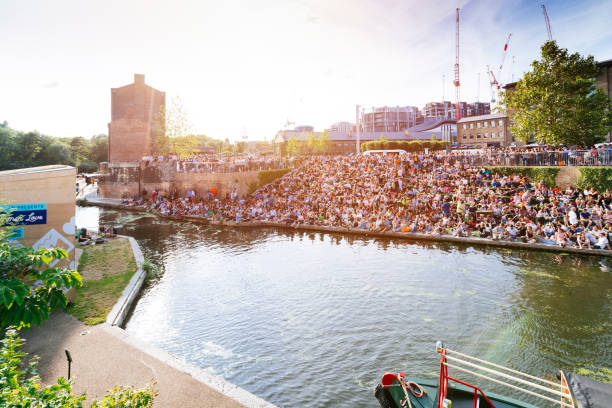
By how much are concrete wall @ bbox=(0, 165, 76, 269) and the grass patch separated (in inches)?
60.2

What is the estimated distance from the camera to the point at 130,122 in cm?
5822

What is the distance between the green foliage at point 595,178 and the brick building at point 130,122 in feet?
187

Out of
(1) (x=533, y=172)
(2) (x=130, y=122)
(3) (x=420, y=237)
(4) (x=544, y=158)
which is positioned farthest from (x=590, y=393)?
(2) (x=130, y=122)

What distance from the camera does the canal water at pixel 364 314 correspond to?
9367 mm

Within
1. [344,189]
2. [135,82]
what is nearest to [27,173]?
[344,189]

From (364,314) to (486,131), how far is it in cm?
6623

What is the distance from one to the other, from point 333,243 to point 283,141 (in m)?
70.9

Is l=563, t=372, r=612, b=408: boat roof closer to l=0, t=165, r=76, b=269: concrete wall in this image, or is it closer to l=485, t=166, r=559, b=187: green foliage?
l=0, t=165, r=76, b=269: concrete wall

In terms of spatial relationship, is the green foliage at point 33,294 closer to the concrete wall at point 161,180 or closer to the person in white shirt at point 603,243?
the person in white shirt at point 603,243

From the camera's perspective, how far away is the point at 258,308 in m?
13.4

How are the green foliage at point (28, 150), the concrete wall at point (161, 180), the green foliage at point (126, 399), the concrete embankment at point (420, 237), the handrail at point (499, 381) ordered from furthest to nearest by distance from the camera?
1. the green foliage at point (28, 150)
2. the concrete wall at point (161, 180)
3. the concrete embankment at point (420, 237)
4. the handrail at point (499, 381)
5. the green foliage at point (126, 399)

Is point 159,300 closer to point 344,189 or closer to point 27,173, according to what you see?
point 27,173

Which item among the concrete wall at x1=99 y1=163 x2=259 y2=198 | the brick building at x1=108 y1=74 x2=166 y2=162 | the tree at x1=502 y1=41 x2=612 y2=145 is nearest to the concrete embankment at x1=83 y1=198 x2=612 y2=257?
the concrete wall at x1=99 y1=163 x2=259 y2=198

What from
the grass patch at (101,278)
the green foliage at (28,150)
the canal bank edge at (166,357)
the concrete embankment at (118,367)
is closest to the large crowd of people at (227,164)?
the grass patch at (101,278)
